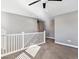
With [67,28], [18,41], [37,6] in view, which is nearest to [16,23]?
[18,41]

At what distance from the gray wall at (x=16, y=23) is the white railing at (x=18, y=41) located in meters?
0.87

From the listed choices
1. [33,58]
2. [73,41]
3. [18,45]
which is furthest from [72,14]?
[18,45]

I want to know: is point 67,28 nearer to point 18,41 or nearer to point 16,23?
point 18,41

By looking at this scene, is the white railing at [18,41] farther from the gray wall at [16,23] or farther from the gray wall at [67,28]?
the gray wall at [67,28]

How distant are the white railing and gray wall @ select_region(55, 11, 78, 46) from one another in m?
1.53

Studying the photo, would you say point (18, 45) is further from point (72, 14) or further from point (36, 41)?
point (72, 14)

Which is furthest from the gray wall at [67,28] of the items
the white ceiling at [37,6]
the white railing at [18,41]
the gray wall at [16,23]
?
the gray wall at [16,23]

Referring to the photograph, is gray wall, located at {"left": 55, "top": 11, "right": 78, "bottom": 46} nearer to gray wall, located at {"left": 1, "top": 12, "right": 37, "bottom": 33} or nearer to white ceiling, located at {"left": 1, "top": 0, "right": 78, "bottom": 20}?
white ceiling, located at {"left": 1, "top": 0, "right": 78, "bottom": 20}

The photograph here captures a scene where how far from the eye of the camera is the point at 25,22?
17.5ft

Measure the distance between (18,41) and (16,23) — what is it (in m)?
1.74

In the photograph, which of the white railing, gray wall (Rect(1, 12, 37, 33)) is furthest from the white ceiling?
the white railing

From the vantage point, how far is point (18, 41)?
362 centimetres

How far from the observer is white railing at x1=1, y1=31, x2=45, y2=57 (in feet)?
10.2

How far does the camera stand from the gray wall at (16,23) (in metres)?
3.99
